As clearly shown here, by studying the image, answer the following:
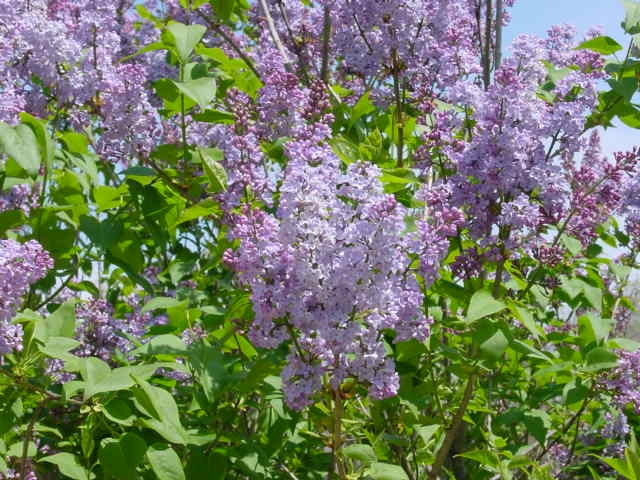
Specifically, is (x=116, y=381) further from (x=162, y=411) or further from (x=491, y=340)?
(x=491, y=340)

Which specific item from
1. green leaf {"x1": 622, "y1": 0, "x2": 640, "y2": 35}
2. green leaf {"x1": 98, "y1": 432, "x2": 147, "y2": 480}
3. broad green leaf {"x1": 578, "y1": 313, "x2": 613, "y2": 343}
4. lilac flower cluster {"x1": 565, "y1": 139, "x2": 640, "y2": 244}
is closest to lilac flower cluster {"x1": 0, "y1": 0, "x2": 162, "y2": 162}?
green leaf {"x1": 98, "y1": 432, "x2": 147, "y2": 480}

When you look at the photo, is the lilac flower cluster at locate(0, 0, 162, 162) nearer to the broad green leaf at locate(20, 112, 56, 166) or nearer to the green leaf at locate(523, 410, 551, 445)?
the broad green leaf at locate(20, 112, 56, 166)

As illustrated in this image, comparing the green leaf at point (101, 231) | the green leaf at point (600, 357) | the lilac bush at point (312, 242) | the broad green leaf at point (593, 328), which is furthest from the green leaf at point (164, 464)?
the broad green leaf at point (593, 328)

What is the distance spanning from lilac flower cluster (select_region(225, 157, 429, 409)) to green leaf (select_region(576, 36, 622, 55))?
144cm

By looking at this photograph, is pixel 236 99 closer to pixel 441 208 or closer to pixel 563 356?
pixel 441 208

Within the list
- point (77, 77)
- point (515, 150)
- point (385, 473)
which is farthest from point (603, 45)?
point (77, 77)

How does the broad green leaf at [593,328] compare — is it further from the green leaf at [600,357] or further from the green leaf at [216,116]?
the green leaf at [216,116]

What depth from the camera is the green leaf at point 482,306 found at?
6.68ft

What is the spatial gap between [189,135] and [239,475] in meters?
1.62

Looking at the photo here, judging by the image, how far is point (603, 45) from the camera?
2867 mm

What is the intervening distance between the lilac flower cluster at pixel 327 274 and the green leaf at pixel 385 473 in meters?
0.34

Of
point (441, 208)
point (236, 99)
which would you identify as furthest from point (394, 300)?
point (236, 99)

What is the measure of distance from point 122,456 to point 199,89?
44.7 inches

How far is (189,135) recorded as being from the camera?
→ 3330mm
